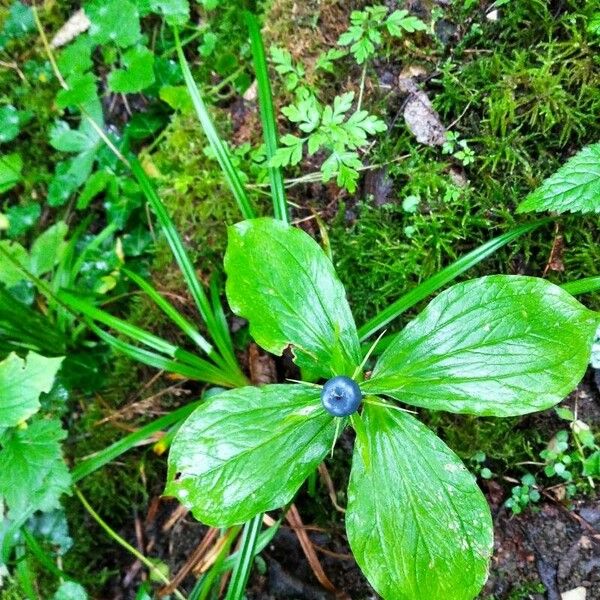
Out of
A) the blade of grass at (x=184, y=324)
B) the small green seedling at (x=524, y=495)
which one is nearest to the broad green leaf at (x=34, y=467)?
the blade of grass at (x=184, y=324)

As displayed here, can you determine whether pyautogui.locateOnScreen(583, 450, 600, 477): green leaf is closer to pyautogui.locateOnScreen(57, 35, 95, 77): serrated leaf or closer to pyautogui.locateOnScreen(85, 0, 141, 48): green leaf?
pyautogui.locateOnScreen(85, 0, 141, 48): green leaf

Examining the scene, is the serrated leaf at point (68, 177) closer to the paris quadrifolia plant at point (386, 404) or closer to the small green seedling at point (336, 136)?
the small green seedling at point (336, 136)

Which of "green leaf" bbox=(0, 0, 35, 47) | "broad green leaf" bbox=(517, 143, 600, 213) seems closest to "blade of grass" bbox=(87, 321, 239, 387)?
"broad green leaf" bbox=(517, 143, 600, 213)

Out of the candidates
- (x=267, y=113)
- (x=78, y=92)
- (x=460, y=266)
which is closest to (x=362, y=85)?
(x=267, y=113)

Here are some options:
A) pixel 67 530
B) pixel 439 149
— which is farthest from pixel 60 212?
pixel 439 149

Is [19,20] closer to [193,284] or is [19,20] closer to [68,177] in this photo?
[68,177]

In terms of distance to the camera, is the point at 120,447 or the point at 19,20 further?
the point at 19,20
